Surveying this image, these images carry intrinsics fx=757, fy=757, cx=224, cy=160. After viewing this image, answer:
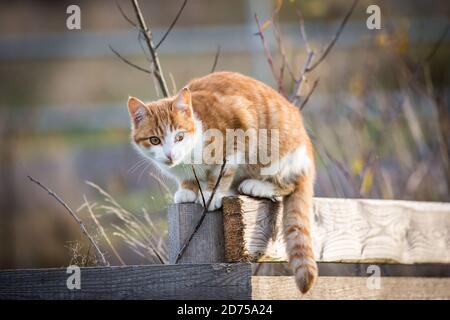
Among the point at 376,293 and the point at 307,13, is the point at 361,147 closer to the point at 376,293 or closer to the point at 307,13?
the point at 376,293

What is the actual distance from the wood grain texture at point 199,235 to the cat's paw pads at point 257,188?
0.84ft

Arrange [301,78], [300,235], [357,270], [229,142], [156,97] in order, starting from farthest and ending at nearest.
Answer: [156,97] → [357,270] → [301,78] → [229,142] → [300,235]

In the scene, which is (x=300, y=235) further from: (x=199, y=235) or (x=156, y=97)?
(x=156, y=97)

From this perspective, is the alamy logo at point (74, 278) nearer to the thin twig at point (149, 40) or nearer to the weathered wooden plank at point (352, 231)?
the weathered wooden plank at point (352, 231)

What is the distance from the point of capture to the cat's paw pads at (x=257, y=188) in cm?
293

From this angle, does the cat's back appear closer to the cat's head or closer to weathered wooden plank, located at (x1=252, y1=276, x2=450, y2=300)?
the cat's head

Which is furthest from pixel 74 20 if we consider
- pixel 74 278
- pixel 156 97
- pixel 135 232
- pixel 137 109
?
pixel 156 97

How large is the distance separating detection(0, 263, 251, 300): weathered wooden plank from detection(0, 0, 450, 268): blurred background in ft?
0.57

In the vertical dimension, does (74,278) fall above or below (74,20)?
below

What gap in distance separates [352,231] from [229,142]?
695 mm

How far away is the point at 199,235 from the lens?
2.71 m

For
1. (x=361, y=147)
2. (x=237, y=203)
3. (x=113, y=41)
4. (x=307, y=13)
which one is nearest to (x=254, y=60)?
(x=307, y=13)

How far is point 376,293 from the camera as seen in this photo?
348cm

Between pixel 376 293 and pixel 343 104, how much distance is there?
201 cm
